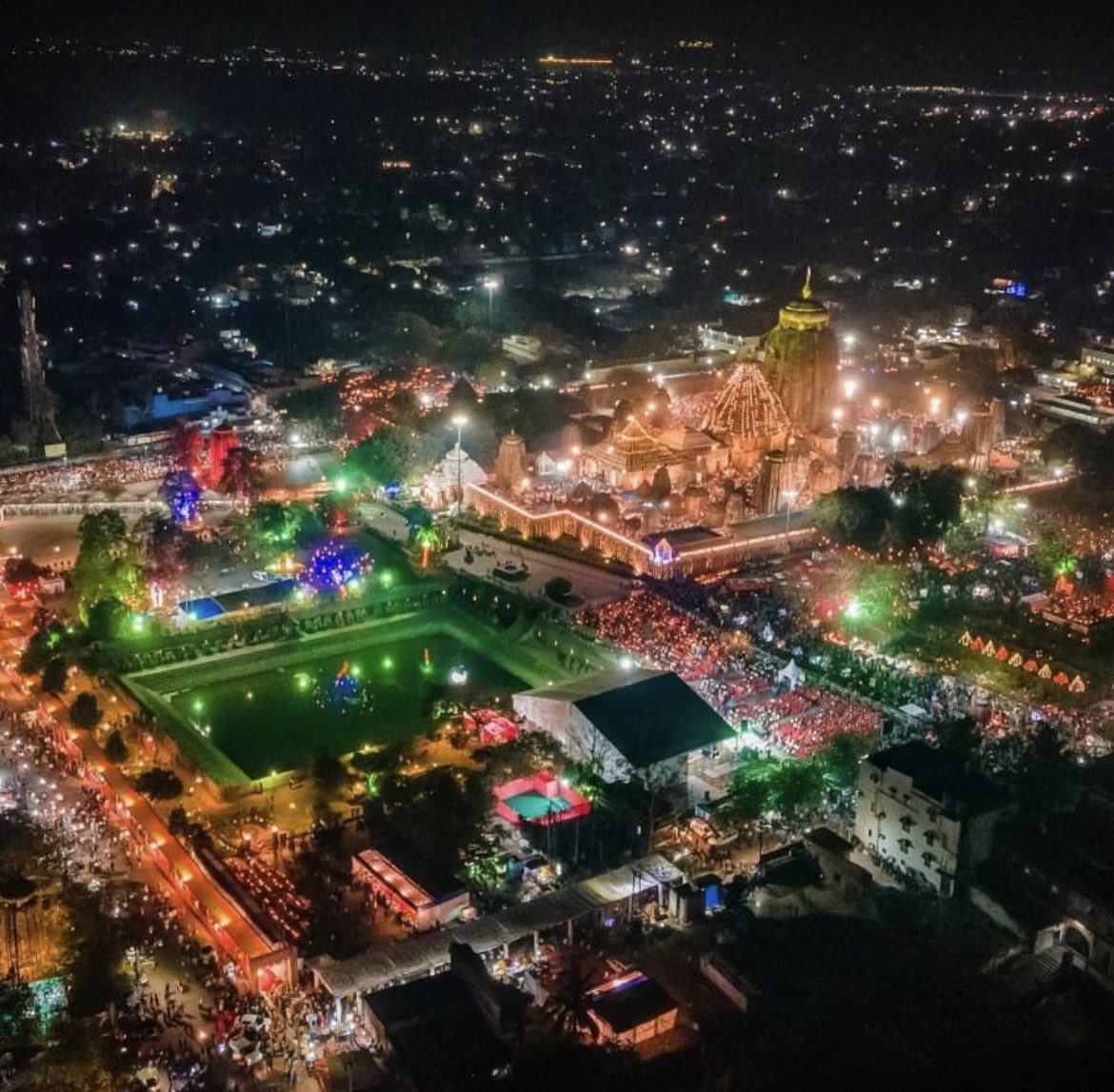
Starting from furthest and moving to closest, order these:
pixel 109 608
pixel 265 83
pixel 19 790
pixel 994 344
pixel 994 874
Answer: pixel 265 83 → pixel 994 344 → pixel 109 608 → pixel 19 790 → pixel 994 874

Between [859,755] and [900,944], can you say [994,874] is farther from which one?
[859,755]

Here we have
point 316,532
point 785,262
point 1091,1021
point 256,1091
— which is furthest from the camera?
point 785,262

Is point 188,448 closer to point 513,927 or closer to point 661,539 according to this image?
point 661,539

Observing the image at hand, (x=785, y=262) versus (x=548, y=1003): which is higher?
(x=548, y=1003)

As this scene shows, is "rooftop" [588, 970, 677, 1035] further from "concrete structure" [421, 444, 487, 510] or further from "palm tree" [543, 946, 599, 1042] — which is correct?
"concrete structure" [421, 444, 487, 510]

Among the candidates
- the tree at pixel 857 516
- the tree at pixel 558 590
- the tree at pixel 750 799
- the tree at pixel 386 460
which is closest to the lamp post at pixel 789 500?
the tree at pixel 857 516

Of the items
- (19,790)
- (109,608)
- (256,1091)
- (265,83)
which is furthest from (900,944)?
(265,83)
